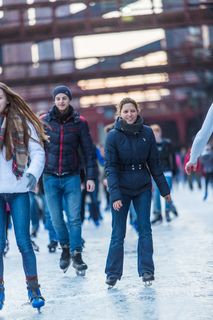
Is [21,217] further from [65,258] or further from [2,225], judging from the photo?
[65,258]

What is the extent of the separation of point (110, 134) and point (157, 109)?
48405mm

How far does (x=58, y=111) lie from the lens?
7047mm

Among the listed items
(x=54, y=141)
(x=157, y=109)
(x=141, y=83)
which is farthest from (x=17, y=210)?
(x=157, y=109)

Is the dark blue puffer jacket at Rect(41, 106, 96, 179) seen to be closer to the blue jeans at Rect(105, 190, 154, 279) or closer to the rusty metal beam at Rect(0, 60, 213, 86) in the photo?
the blue jeans at Rect(105, 190, 154, 279)

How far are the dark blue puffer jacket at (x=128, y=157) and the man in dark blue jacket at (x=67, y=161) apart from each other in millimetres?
888

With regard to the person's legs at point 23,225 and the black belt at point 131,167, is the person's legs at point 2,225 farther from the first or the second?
the black belt at point 131,167

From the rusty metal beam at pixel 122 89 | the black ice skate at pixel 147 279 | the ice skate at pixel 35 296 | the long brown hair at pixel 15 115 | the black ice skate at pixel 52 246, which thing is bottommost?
the black ice skate at pixel 52 246

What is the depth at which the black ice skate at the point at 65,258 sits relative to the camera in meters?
7.14

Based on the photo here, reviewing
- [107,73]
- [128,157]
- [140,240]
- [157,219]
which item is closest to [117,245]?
[140,240]

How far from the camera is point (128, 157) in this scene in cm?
605

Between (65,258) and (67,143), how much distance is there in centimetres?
108

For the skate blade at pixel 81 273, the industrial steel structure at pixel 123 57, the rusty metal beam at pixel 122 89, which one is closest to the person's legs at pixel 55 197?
the skate blade at pixel 81 273

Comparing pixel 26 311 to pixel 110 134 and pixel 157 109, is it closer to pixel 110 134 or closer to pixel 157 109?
pixel 110 134

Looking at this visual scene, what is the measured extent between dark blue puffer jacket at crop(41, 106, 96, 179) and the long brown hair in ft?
5.70
